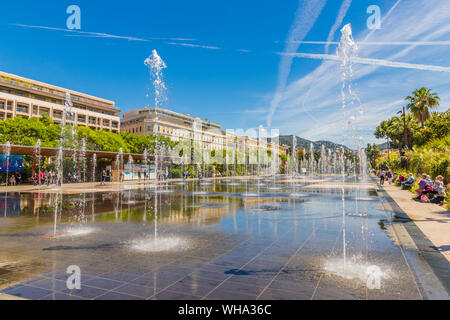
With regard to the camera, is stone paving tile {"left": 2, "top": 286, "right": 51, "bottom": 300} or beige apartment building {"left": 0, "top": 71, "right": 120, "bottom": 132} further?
beige apartment building {"left": 0, "top": 71, "right": 120, "bottom": 132}

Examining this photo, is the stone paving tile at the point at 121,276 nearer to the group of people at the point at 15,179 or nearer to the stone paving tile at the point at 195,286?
the stone paving tile at the point at 195,286

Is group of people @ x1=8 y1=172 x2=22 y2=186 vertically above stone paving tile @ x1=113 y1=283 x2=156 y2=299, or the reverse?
group of people @ x1=8 y1=172 x2=22 y2=186

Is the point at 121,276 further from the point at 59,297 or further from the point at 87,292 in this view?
the point at 59,297

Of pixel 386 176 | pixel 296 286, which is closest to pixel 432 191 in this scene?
pixel 296 286

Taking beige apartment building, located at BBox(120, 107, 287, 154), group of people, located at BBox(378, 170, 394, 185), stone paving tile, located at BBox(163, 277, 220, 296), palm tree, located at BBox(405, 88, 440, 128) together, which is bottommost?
stone paving tile, located at BBox(163, 277, 220, 296)

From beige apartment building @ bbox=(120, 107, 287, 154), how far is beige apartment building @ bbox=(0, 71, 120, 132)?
10710mm

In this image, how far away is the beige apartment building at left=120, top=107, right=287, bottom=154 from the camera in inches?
3922

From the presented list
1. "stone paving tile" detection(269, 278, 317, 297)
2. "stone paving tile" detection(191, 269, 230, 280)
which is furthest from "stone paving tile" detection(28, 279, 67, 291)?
"stone paving tile" detection(269, 278, 317, 297)

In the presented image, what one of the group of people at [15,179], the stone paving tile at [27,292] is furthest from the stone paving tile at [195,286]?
the group of people at [15,179]

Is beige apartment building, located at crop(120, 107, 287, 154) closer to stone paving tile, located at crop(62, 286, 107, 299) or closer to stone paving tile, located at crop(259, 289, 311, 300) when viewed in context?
stone paving tile, located at crop(62, 286, 107, 299)

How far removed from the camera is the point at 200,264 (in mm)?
5102

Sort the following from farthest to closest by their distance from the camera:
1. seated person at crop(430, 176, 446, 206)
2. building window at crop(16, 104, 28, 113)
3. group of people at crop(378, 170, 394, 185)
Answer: building window at crop(16, 104, 28, 113), group of people at crop(378, 170, 394, 185), seated person at crop(430, 176, 446, 206)

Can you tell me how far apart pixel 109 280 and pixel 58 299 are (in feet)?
2.55

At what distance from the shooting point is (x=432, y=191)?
1341 cm
